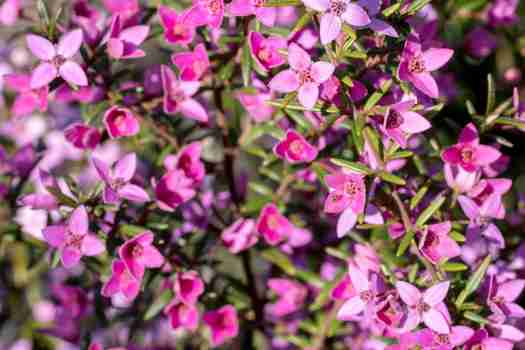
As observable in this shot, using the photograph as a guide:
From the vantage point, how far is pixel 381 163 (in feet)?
6.04

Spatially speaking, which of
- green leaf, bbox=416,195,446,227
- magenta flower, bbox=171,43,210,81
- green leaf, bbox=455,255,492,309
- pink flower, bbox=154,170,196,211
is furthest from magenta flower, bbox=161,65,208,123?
green leaf, bbox=455,255,492,309

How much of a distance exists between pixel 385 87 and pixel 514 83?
141 cm

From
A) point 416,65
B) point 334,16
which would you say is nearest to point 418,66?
point 416,65

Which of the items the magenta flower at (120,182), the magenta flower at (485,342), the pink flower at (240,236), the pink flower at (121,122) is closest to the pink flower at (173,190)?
the magenta flower at (120,182)

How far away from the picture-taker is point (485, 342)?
179 centimetres

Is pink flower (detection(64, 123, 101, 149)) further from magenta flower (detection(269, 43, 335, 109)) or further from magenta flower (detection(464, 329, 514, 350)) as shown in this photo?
magenta flower (detection(464, 329, 514, 350))

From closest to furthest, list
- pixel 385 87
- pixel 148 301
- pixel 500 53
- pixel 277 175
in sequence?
pixel 385 87
pixel 277 175
pixel 148 301
pixel 500 53

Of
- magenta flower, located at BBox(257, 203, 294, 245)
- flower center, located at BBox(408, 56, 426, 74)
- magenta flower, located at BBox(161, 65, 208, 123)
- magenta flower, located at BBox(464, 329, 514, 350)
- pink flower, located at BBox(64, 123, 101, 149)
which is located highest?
flower center, located at BBox(408, 56, 426, 74)

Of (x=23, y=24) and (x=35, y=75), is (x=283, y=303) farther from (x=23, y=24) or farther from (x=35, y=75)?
(x=23, y=24)

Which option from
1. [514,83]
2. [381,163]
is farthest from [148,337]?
[514,83]

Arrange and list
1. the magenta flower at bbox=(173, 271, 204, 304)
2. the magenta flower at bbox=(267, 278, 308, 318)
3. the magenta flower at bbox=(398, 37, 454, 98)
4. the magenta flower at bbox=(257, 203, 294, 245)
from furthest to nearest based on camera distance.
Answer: the magenta flower at bbox=(267, 278, 308, 318) < the magenta flower at bbox=(257, 203, 294, 245) < the magenta flower at bbox=(173, 271, 204, 304) < the magenta flower at bbox=(398, 37, 454, 98)

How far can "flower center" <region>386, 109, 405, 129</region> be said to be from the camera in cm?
177

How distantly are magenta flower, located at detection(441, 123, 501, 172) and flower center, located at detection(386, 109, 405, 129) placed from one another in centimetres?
22

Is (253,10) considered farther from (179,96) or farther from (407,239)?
(407,239)
